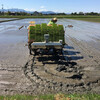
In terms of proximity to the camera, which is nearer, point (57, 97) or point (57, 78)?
point (57, 97)

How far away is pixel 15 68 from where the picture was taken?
7723 mm

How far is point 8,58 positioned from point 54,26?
340 centimetres

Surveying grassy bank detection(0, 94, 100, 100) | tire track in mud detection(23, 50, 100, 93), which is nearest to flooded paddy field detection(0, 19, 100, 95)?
tire track in mud detection(23, 50, 100, 93)

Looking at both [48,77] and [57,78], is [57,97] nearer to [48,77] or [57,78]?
[57,78]

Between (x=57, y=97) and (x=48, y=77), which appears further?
(x=48, y=77)

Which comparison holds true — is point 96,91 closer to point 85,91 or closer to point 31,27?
point 85,91

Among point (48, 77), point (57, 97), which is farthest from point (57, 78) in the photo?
point (57, 97)

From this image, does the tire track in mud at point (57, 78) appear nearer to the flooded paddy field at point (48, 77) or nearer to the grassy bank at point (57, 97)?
the flooded paddy field at point (48, 77)

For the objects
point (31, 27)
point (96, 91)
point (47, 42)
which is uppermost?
point (31, 27)

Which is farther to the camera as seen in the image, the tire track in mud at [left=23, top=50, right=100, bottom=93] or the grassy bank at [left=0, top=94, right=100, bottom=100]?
the tire track in mud at [left=23, top=50, right=100, bottom=93]

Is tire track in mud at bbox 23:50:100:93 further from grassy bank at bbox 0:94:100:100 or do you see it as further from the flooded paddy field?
grassy bank at bbox 0:94:100:100

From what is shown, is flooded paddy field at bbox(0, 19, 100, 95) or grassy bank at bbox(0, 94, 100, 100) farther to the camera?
flooded paddy field at bbox(0, 19, 100, 95)

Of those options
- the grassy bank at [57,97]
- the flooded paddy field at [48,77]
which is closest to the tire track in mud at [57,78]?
the flooded paddy field at [48,77]

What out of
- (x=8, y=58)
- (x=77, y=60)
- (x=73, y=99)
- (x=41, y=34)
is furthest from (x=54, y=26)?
(x=73, y=99)
